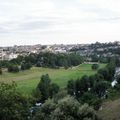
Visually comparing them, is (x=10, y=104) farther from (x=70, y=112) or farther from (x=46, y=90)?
(x=46, y=90)

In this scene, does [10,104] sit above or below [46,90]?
above

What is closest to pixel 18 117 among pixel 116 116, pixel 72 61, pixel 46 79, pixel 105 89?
pixel 116 116

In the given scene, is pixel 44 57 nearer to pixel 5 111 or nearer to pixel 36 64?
pixel 36 64

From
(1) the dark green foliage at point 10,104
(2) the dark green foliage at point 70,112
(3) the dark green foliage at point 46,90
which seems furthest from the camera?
(3) the dark green foliage at point 46,90

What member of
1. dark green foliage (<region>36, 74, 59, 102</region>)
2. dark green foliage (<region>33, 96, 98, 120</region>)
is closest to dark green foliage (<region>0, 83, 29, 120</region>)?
Answer: dark green foliage (<region>33, 96, 98, 120</region>)

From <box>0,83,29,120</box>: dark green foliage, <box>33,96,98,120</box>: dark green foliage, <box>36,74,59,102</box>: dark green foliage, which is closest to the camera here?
<box>0,83,29,120</box>: dark green foliage

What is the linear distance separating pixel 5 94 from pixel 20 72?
81.0 meters

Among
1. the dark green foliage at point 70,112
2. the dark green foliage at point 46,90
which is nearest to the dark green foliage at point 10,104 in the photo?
the dark green foliage at point 70,112

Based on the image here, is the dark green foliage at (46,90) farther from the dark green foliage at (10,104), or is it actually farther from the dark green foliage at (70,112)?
the dark green foliage at (10,104)

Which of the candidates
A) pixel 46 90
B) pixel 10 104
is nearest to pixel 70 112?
pixel 10 104

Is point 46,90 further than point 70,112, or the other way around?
point 46,90

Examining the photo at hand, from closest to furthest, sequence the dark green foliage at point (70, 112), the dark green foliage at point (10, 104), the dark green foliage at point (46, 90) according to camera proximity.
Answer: the dark green foliage at point (10, 104)
the dark green foliage at point (70, 112)
the dark green foliage at point (46, 90)

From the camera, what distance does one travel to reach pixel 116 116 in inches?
1209

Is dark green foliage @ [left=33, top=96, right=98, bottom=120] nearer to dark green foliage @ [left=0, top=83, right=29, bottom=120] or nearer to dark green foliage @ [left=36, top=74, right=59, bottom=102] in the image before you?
dark green foliage @ [left=0, top=83, right=29, bottom=120]
